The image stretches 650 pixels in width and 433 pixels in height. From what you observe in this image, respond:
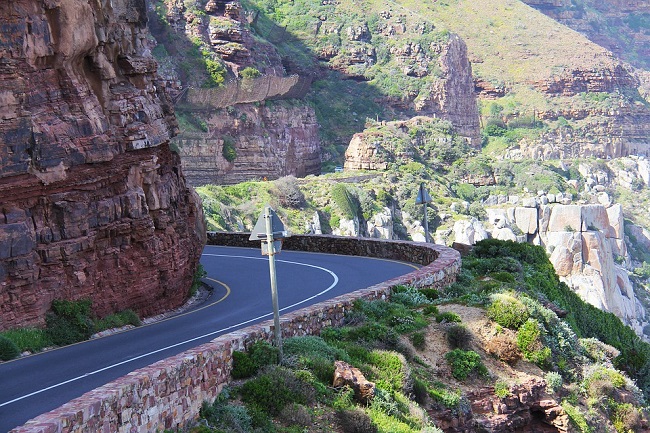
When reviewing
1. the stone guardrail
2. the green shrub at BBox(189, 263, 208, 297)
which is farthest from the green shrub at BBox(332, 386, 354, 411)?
the green shrub at BBox(189, 263, 208, 297)

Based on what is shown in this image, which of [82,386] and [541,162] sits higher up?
[82,386]

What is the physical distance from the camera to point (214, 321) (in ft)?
66.5

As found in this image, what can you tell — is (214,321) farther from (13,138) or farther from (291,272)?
(291,272)

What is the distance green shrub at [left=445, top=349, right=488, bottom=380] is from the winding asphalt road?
369 cm

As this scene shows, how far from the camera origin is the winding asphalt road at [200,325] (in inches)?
541

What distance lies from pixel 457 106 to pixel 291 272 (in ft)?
289

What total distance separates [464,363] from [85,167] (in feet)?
24.3

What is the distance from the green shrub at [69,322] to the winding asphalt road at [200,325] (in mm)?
290

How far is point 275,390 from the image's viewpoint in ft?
44.9

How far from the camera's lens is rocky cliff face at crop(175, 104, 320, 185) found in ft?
240

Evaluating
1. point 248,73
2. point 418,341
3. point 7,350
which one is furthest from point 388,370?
point 248,73

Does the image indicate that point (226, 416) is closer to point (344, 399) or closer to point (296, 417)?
point (296, 417)

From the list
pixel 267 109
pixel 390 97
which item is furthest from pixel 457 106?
pixel 267 109

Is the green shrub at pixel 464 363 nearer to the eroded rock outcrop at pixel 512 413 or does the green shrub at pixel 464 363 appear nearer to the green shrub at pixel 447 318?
the eroded rock outcrop at pixel 512 413
